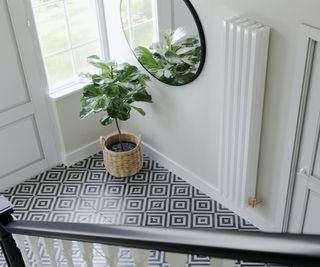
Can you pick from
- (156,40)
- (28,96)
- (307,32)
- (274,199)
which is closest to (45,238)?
(307,32)

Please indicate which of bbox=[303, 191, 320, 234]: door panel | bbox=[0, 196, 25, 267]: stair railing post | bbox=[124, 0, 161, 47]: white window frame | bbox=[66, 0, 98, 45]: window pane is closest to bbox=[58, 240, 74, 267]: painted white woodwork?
bbox=[0, 196, 25, 267]: stair railing post

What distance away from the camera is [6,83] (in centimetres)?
357

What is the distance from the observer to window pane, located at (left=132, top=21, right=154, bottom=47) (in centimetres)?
348

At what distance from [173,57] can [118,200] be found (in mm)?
1227

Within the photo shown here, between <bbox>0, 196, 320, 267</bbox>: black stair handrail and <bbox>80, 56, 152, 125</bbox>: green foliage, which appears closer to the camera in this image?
<bbox>0, 196, 320, 267</bbox>: black stair handrail

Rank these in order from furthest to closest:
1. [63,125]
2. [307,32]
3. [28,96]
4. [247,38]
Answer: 1. [63,125]
2. [28,96]
3. [247,38]
4. [307,32]

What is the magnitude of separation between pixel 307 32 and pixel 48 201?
2.41 metres

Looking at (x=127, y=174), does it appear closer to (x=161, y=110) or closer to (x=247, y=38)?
(x=161, y=110)

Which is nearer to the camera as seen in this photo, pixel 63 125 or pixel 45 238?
pixel 45 238

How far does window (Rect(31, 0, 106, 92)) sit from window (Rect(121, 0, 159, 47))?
32cm

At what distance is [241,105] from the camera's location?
9.40ft

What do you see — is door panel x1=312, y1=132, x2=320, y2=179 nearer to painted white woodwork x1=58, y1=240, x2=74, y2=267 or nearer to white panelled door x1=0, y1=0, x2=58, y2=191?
painted white woodwork x1=58, y1=240, x2=74, y2=267

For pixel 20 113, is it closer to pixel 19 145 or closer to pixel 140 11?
pixel 19 145

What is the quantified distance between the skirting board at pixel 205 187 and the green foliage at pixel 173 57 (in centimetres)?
79
